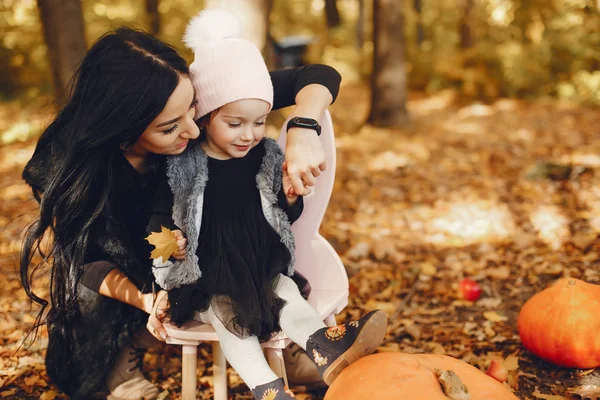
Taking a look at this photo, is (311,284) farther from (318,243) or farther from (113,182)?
(113,182)

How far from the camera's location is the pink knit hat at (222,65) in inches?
83.5

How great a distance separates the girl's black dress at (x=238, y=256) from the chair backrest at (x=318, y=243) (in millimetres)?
119

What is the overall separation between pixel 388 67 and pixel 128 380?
579 centimetres

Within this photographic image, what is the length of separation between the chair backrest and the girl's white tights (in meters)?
0.29

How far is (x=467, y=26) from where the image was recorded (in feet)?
36.9

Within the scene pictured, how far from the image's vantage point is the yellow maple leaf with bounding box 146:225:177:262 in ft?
6.70

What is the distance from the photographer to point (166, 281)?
7.13 feet

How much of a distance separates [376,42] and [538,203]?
3.53 m

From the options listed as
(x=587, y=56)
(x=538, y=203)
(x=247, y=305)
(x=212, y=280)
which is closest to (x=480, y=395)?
(x=247, y=305)

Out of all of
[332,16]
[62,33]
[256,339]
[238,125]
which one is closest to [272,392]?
[256,339]

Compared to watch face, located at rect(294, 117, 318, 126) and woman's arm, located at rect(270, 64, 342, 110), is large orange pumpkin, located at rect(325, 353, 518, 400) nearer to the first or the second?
watch face, located at rect(294, 117, 318, 126)

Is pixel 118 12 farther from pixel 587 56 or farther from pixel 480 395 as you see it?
pixel 480 395

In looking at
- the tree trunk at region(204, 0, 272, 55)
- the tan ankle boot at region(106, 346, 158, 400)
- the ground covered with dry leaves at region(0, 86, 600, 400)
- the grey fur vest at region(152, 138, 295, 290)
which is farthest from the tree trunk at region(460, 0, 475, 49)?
the tan ankle boot at region(106, 346, 158, 400)

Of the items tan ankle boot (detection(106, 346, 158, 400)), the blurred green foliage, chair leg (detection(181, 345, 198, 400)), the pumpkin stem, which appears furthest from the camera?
the blurred green foliage
